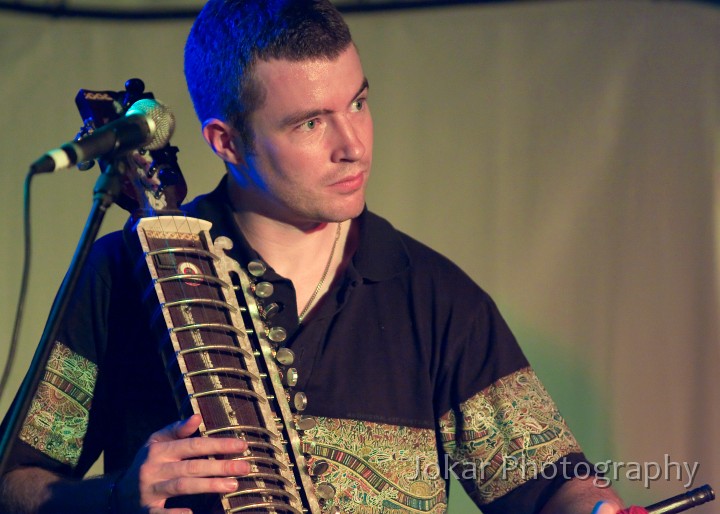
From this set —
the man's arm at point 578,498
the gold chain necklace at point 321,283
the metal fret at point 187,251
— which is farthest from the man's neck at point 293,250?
the man's arm at point 578,498

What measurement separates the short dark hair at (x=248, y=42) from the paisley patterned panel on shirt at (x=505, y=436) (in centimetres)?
74

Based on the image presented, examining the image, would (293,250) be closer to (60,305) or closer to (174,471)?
(174,471)

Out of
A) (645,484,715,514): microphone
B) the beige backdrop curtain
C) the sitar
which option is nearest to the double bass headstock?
the sitar

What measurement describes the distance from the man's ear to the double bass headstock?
0.21 meters

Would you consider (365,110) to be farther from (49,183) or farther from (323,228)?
(49,183)

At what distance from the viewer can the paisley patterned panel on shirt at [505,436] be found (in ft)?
6.48

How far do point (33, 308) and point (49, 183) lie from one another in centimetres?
44

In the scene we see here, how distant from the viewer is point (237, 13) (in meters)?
2.01

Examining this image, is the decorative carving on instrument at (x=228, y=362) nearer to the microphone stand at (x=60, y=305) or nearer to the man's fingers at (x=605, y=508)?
the microphone stand at (x=60, y=305)

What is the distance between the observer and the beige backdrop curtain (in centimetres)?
311

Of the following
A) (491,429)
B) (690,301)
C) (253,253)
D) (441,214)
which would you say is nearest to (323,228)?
(253,253)

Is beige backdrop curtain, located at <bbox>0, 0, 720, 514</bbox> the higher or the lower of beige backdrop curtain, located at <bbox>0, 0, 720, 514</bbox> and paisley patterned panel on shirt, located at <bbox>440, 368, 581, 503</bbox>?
the higher

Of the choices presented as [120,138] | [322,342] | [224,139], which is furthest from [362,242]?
[120,138]

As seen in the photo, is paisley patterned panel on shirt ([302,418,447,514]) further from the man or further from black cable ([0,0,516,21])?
black cable ([0,0,516,21])
